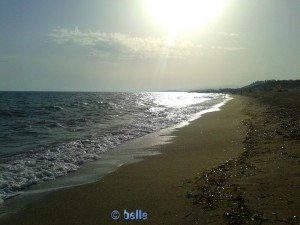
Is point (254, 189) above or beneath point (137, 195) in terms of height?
above

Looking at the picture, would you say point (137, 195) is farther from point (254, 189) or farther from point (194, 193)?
point (254, 189)

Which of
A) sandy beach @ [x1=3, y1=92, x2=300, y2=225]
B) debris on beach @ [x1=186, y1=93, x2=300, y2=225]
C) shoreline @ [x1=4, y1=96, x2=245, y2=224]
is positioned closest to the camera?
debris on beach @ [x1=186, y1=93, x2=300, y2=225]

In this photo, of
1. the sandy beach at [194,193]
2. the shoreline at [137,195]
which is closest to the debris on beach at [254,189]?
the sandy beach at [194,193]

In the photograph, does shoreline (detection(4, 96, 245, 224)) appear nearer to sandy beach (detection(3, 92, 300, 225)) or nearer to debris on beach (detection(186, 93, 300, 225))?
sandy beach (detection(3, 92, 300, 225))

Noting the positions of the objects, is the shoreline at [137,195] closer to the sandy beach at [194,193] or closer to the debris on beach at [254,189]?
the sandy beach at [194,193]

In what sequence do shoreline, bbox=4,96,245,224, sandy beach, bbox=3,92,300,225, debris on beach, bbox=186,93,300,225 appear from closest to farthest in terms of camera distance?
1. debris on beach, bbox=186,93,300,225
2. sandy beach, bbox=3,92,300,225
3. shoreline, bbox=4,96,245,224

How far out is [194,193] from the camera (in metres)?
6.80

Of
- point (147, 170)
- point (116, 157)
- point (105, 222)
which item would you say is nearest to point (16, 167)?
point (116, 157)

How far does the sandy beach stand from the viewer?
5.50 metres

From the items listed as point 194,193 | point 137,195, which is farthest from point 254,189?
point 137,195

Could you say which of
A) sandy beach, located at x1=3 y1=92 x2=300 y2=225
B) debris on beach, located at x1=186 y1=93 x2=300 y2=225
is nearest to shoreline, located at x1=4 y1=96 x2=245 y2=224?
sandy beach, located at x1=3 y1=92 x2=300 y2=225

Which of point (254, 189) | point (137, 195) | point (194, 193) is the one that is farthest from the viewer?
point (137, 195)

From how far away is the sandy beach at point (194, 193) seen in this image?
5496 millimetres

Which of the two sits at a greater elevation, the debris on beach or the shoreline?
the debris on beach
